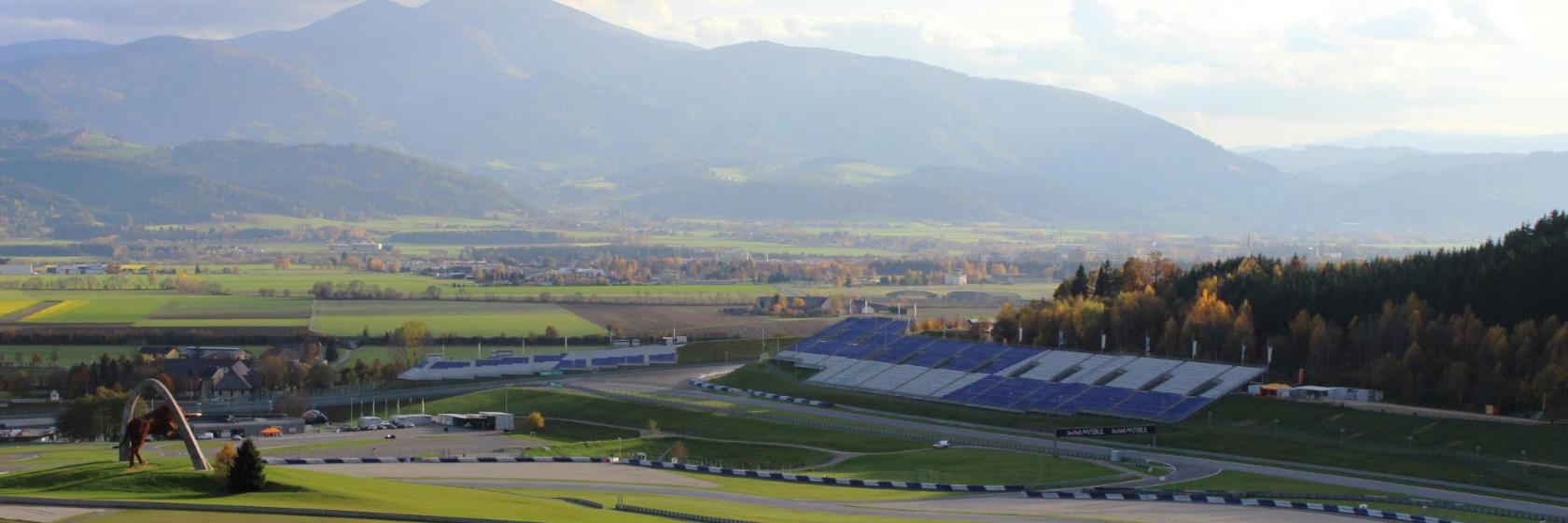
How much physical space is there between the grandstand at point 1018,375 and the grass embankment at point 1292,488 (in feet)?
44.4

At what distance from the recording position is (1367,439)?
6188cm

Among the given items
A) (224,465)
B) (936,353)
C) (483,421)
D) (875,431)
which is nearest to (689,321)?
(936,353)

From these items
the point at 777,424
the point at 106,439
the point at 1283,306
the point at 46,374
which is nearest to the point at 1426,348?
the point at 1283,306

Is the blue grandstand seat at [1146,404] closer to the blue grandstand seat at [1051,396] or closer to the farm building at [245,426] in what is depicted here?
the blue grandstand seat at [1051,396]

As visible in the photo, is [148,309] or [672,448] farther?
[148,309]

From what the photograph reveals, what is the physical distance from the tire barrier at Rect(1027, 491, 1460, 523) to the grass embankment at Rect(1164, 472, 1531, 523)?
3.28 feet

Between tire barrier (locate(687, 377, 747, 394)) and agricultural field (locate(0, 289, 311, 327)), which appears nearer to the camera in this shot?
tire barrier (locate(687, 377, 747, 394))

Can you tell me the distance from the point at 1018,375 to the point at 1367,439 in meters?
22.4

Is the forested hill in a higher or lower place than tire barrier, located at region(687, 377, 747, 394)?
higher

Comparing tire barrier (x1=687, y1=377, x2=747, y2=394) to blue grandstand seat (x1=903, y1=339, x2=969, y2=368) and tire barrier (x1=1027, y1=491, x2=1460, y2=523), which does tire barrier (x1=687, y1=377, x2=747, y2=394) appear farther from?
tire barrier (x1=1027, y1=491, x2=1460, y2=523)

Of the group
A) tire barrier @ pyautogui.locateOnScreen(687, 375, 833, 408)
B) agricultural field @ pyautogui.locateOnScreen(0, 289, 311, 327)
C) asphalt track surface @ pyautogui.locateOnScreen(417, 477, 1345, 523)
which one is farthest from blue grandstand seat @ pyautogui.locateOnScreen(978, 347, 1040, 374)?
agricultural field @ pyautogui.locateOnScreen(0, 289, 311, 327)

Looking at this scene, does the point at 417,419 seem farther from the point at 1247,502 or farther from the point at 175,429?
the point at 1247,502

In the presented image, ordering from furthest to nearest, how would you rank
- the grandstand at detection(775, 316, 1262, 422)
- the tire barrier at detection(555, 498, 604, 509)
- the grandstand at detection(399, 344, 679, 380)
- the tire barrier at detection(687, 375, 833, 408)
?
the grandstand at detection(399, 344, 679, 380) < the tire barrier at detection(687, 375, 833, 408) < the grandstand at detection(775, 316, 1262, 422) < the tire barrier at detection(555, 498, 604, 509)

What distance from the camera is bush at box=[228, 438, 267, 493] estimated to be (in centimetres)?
4209
